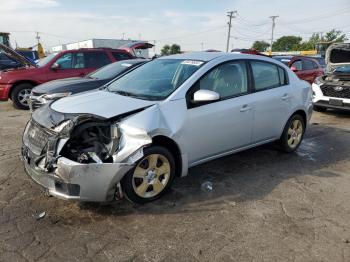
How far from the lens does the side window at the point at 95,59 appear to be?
990cm

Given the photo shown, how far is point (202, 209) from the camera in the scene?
12.0 feet

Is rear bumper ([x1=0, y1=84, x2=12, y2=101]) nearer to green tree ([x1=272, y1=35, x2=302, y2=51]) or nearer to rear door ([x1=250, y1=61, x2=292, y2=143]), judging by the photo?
rear door ([x1=250, y1=61, x2=292, y2=143])

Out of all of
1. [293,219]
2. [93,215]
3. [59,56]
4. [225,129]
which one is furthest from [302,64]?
[93,215]

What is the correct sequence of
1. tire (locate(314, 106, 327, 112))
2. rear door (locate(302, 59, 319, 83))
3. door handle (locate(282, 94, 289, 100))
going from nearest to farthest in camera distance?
door handle (locate(282, 94, 289, 100))
tire (locate(314, 106, 327, 112))
rear door (locate(302, 59, 319, 83))

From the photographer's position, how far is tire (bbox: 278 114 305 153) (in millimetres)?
5426

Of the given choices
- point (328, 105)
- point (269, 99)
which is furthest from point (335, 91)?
point (269, 99)

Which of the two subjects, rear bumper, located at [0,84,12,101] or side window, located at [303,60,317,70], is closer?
rear bumper, located at [0,84,12,101]

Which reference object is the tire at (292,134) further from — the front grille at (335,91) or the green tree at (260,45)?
the green tree at (260,45)

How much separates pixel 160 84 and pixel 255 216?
1914mm

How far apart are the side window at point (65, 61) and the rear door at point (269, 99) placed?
6399 millimetres

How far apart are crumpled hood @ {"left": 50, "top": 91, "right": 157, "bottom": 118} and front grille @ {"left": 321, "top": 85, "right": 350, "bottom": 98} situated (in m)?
6.81

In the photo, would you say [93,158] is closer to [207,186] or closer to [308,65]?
[207,186]

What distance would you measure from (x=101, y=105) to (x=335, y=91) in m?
7.35

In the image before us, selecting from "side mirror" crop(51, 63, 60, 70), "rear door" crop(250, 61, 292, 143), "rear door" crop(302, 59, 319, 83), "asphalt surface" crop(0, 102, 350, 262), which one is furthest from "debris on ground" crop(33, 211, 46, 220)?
"rear door" crop(302, 59, 319, 83)
